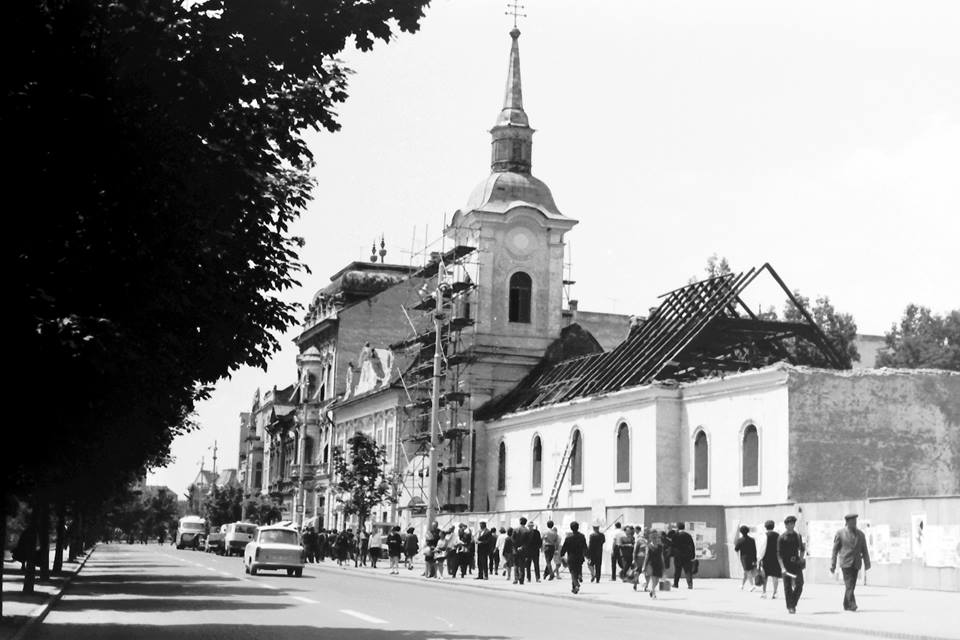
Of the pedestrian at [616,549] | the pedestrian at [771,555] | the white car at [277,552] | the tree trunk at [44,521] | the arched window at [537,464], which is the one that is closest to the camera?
the pedestrian at [771,555]

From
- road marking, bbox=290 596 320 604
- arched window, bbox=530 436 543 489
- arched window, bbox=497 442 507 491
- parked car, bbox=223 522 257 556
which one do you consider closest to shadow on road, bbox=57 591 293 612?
road marking, bbox=290 596 320 604

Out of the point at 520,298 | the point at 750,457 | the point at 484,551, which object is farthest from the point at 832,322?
the point at 484,551

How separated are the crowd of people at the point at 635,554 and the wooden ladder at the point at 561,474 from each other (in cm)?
692

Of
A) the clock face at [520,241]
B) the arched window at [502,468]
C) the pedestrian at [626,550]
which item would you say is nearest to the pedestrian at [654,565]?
the pedestrian at [626,550]

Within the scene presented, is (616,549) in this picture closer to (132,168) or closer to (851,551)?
(851,551)

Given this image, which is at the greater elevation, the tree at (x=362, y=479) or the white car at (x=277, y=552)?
the tree at (x=362, y=479)

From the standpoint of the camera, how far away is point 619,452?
174 ft

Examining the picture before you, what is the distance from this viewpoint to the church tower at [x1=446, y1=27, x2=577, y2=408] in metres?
69.0

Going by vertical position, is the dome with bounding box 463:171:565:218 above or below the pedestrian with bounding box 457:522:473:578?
above

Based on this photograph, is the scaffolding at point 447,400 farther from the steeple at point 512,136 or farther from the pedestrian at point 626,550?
the pedestrian at point 626,550

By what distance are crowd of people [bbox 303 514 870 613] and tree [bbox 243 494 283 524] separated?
50.7m

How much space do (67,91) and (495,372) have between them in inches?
2178

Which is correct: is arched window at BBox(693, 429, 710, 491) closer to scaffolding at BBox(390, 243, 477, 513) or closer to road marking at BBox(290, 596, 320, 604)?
scaffolding at BBox(390, 243, 477, 513)

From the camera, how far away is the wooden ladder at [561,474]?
56.8 meters
